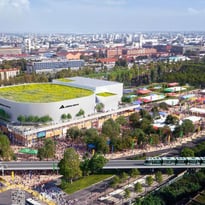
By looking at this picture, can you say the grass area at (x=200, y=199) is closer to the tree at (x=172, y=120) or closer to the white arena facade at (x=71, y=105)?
the tree at (x=172, y=120)

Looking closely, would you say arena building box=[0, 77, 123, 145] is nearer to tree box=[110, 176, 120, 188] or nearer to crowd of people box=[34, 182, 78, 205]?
crowd of people box=[34, 182, 78, 205]

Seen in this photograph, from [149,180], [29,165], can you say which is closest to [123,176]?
[149,180]

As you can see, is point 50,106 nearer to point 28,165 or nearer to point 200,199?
point 28,165

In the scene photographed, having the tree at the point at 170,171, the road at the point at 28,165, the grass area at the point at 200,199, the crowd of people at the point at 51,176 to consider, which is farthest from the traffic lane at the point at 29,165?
the grass area at the point at 200,199

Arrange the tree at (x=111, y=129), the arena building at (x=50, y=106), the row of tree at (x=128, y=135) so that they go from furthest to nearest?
1. the arena building at (x=50, y=106)
2. the tree at (x=111, y=129)
3. the row of tree at (x=128, y=135)

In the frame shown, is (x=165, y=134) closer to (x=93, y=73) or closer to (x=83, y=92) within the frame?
(x=83, y=92)

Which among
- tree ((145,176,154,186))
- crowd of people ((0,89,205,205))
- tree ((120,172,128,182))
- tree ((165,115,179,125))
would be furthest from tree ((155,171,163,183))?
tree ((165,115,179,125))
